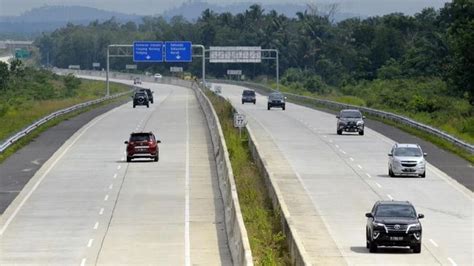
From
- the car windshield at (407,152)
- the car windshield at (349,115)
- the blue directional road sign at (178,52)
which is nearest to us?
the car windshield at (407,152)

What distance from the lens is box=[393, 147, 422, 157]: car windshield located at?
172 ft

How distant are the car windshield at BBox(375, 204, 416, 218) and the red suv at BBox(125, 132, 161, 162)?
26043 mm

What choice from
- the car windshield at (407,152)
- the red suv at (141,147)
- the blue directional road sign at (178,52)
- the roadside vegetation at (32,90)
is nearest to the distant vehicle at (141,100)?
the roadside vegetation at (32,90)

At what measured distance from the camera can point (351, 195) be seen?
4541 centimetres

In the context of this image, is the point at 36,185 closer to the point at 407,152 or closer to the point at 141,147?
the point at 141,147

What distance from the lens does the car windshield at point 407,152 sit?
52.3 meters

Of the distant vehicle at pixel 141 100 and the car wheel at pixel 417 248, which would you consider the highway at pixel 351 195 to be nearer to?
the car wheel at pixel 417 248

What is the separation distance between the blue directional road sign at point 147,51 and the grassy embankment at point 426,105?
2403cm

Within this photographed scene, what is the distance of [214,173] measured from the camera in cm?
5188

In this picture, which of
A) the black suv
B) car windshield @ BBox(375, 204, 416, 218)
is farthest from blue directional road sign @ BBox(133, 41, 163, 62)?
the black suv

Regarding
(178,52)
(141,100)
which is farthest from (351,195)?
(178,52)

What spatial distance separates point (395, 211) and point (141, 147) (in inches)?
1040

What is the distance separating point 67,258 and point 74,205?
38.4 feet

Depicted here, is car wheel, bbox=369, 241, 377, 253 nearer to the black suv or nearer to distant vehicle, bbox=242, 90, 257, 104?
the black suv
